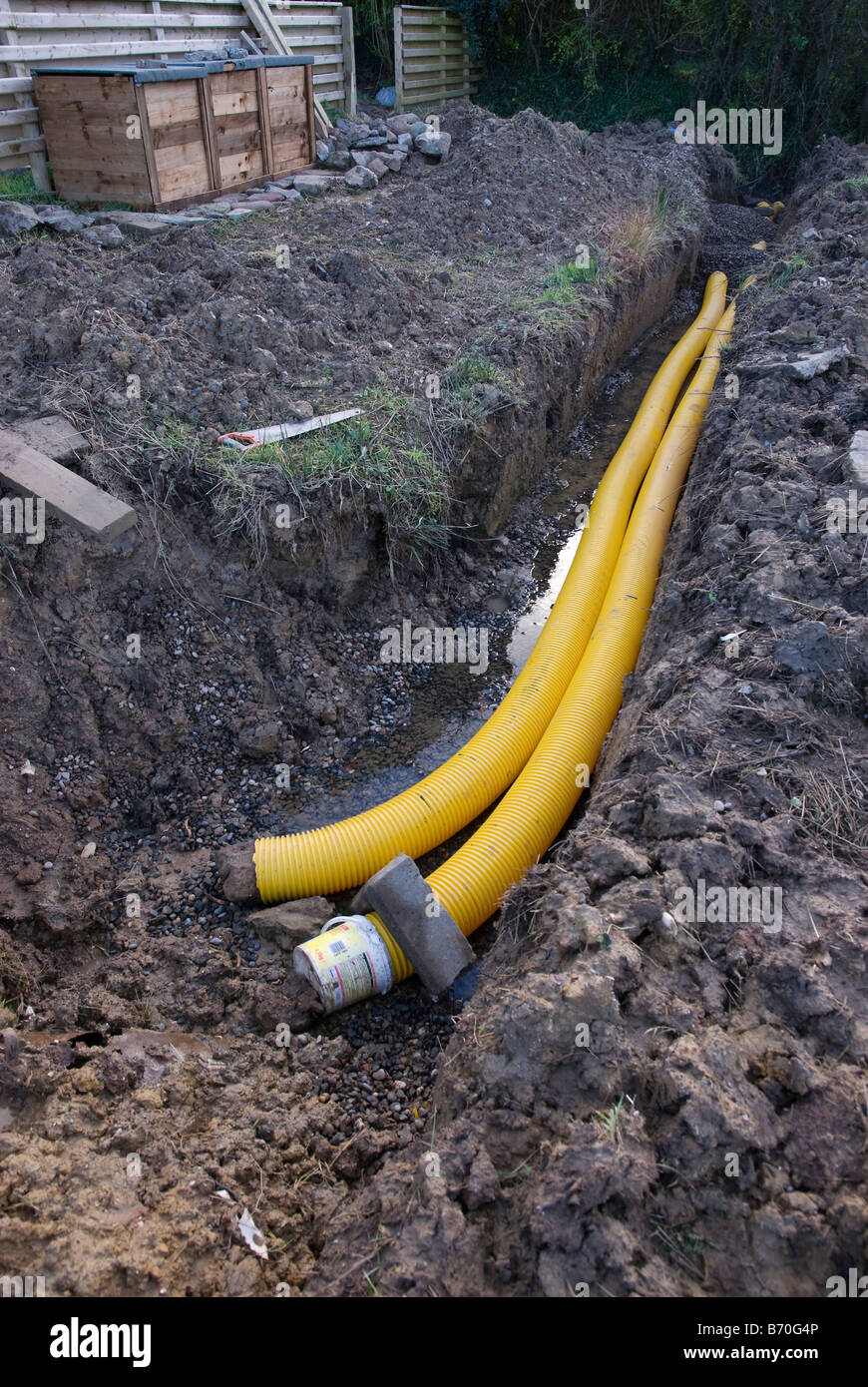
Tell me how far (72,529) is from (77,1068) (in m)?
2.67

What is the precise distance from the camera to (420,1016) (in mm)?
3359

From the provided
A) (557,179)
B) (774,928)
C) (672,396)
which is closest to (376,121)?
(557,179)

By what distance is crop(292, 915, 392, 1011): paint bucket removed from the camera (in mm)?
3209

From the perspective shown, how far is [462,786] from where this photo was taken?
13.0 feet

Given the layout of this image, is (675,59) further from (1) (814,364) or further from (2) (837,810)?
(2) (837,810)

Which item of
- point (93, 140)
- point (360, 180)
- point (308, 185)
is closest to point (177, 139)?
point (93, 140)

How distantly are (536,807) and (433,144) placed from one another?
10591 millimetres

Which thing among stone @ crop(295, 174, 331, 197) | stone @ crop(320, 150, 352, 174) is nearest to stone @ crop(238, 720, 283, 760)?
stone @ crop(295, 174, 331, 197)

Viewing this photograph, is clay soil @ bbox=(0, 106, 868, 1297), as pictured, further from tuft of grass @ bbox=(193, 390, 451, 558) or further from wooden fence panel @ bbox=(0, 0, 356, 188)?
wooden fence panel @ bbox=(0, 0, 356, 188)

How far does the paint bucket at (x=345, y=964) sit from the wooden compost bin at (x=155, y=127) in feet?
23.3

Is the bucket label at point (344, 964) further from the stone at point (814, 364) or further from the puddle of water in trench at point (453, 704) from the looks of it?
the stone at point (814, 364)

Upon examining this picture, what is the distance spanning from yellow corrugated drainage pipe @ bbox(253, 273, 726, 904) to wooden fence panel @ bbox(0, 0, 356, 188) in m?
6.49
